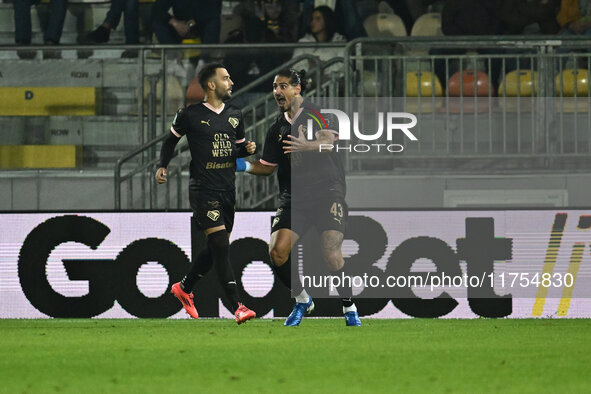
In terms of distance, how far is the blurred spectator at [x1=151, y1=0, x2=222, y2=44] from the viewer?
1401cm

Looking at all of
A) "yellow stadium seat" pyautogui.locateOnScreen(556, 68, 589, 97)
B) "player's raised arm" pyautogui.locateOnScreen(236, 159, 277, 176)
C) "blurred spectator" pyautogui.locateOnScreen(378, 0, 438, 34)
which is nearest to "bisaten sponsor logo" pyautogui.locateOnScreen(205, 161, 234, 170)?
"player's raised arm" pyautogui.locateOnScreen(236, 159, 277, 176)

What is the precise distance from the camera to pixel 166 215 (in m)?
10.6

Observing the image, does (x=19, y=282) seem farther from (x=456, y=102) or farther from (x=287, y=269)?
(x=456, y=102)

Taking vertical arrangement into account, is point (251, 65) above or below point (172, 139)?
above

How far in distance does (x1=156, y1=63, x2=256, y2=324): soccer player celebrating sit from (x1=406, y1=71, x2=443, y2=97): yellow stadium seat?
3026 millimetres

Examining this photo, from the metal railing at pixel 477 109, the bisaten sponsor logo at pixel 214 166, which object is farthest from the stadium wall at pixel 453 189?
the bisaten sponsor logo at pixel 214 166

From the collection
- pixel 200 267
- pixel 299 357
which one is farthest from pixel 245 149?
pixel 299 357

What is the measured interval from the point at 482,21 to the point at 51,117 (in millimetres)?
5199

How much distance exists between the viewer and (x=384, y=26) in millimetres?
14250

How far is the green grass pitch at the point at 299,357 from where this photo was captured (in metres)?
5.46

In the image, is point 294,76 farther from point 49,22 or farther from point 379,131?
point 49,22

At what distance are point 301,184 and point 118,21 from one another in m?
6.24

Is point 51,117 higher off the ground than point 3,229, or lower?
higher

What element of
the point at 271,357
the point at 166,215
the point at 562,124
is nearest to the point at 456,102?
the point at 562,124
